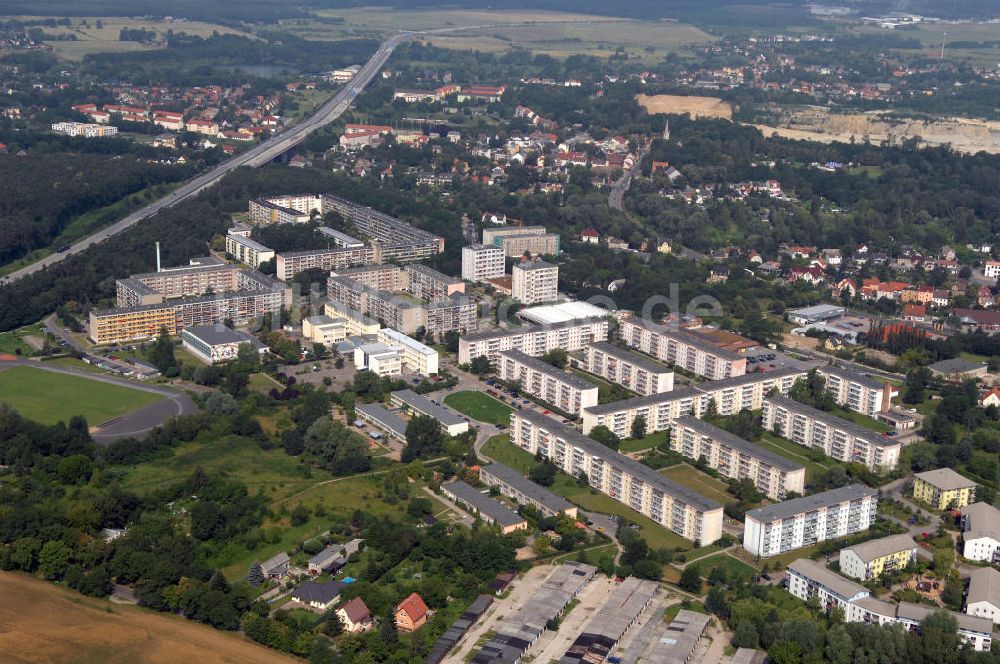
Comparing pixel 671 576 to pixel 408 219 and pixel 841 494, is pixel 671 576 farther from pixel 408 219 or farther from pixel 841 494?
pixel 408 219

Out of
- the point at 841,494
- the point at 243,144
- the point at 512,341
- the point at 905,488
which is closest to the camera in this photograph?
the point at 841,494

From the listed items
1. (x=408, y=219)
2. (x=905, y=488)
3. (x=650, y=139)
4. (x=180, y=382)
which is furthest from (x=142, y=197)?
(x=905, y=488)

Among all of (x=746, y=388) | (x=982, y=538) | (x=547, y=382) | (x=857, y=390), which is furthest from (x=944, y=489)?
(x=547, y=382)

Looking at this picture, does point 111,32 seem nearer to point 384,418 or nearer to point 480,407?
point 480,407

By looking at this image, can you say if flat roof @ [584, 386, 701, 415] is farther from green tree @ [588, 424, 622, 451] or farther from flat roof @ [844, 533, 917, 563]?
flat roof @ [844, 533, 917, 563]

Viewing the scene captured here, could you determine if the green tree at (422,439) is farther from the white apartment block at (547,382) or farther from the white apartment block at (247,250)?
the white apartment block at (247,250)

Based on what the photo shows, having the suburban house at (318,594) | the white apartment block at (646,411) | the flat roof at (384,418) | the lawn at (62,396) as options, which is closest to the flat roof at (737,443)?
the white apartment block at (646,411)
